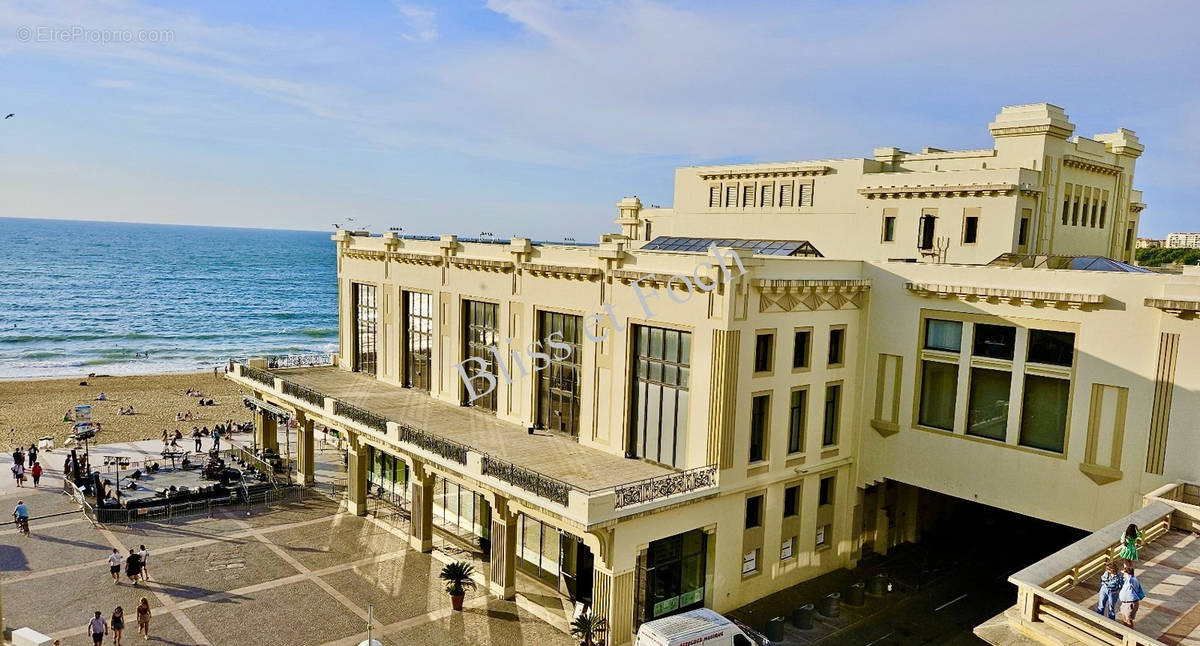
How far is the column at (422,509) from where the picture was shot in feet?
97.1

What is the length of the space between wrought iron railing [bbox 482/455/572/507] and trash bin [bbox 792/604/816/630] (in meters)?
8.81

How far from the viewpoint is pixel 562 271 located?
29078 mm

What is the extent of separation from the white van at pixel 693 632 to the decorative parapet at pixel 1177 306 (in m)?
14.7

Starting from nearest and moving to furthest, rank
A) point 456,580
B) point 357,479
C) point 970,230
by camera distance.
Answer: point 456,580
point 970,230
point 357,479

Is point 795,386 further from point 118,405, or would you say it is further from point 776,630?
point 118,405

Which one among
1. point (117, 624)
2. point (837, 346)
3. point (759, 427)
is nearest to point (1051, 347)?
point (837, 346)

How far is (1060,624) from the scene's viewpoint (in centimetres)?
1425

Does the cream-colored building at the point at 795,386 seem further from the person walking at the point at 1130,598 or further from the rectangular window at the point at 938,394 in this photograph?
the person walking at the point at 1130,598

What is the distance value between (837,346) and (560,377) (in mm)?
10172

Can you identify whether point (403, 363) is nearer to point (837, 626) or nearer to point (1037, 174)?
point (837, 626)

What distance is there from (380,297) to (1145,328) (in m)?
31.3

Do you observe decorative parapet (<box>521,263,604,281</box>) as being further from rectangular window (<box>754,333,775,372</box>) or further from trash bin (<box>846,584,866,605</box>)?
trash bin (<box>846,584,866,605</box>)

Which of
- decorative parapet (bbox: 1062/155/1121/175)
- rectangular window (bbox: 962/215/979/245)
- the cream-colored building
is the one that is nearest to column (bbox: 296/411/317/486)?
the cream-colored building

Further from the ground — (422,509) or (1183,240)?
(1183,240)
